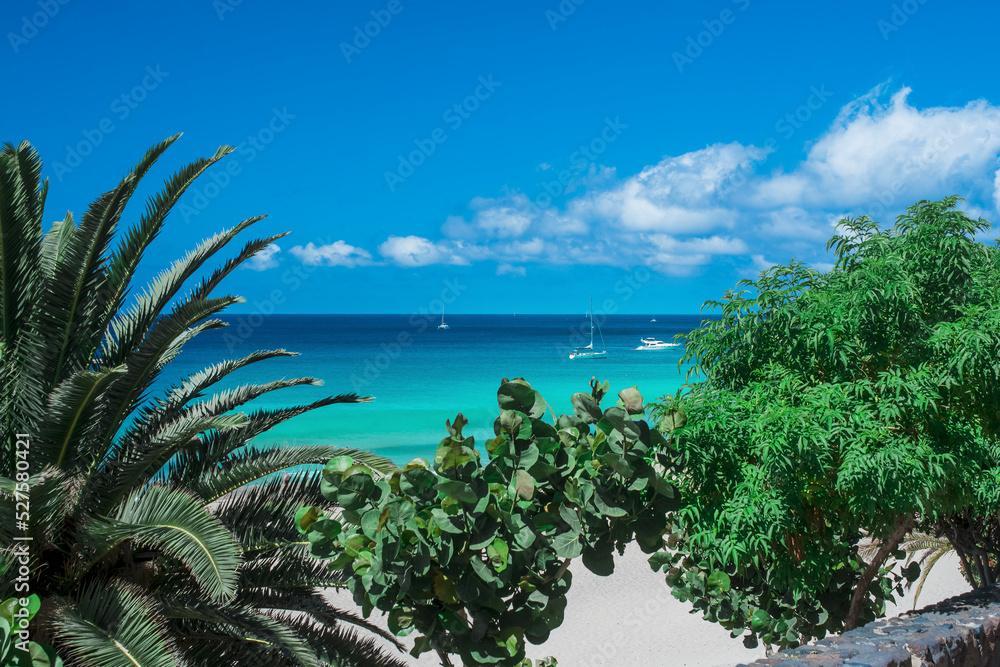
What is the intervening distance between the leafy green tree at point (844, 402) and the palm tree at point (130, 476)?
9.26ft

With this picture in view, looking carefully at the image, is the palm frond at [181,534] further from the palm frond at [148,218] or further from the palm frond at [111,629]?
the palm frond at [148,218]

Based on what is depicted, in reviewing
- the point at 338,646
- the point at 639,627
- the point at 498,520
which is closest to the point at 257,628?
the point at 338,646

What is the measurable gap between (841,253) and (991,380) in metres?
1.31

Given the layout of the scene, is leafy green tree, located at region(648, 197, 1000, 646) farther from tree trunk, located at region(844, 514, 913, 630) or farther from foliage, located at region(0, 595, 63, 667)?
foliage, located at region(0, 595, 63, 667)

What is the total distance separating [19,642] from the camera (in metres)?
3.50

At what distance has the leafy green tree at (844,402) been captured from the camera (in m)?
3.91

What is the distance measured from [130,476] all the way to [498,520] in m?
3.22

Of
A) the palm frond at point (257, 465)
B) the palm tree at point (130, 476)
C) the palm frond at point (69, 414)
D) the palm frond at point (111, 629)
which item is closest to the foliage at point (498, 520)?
the palm tree at point (130, 476)

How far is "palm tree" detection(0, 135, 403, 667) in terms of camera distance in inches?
181

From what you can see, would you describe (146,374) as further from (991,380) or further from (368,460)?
(991,380)

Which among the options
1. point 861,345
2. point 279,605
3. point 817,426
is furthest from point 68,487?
point 861,345

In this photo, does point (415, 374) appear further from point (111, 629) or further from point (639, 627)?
point (111, 629)

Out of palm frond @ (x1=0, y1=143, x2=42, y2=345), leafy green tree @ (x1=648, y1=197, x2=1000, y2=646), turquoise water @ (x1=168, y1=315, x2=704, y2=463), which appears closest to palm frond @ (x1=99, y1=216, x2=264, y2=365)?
palm frond @ (x1=0, y1=143, x2=42, y2=345)

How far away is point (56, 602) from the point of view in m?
4.68
